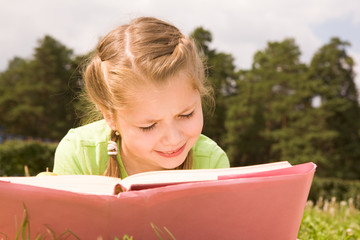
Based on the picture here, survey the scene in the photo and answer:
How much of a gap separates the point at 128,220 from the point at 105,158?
5.44 feet

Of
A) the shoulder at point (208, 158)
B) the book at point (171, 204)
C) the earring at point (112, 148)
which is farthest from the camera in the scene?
the shoulder at point (208, 158)

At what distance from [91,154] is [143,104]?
3.10 feet

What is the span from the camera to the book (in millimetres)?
1696

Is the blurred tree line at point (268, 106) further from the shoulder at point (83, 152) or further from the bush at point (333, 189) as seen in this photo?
the shoulder at point (83, 152)

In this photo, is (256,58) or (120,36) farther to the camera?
(256,58)

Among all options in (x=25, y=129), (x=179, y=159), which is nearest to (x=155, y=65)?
(x=179, y=159)

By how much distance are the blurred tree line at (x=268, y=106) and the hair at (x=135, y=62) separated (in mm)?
29168

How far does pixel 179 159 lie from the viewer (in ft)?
8.98

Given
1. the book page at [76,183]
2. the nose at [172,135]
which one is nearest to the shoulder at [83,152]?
the nose at [172,135]

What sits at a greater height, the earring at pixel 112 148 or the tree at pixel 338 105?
the tree at pixel 338 105

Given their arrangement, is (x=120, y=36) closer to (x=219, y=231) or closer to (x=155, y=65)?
(x=155, y=65)

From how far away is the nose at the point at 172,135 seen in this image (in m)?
2.52

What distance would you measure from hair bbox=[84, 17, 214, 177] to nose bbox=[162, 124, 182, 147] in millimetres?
262

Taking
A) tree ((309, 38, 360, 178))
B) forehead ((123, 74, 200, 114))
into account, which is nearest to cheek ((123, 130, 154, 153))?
forehead ((123, 74, 200, 114))
